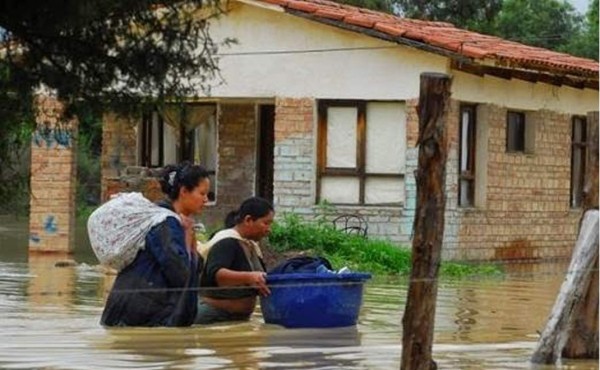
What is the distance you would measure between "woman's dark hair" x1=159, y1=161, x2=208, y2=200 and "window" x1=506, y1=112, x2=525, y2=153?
1660cm

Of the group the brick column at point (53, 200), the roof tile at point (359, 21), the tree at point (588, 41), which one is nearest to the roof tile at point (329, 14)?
the roof tile at point (359, 21)

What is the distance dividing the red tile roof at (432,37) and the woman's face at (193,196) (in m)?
12.6

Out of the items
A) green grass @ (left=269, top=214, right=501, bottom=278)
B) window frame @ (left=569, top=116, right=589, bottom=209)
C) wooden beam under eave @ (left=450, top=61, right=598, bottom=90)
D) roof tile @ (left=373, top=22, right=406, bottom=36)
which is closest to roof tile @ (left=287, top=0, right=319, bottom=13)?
A: roof tile @ (left=373, top=22, right=406, bottom=36)

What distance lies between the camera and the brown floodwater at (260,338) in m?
12.6

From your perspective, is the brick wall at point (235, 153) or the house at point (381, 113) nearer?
the house at point (381, 113)

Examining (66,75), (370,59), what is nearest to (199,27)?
(66,75)

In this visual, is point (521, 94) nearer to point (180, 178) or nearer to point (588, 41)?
point (180, 178)

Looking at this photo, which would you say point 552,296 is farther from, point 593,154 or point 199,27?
point 199,27

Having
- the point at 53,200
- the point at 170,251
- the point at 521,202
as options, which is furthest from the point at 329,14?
the point at 170,251

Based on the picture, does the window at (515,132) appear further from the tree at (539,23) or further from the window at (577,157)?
the tree at (539,23)

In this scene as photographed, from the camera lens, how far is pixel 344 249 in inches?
993

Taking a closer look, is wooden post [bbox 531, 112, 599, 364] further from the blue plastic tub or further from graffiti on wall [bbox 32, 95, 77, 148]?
graffiti on wall [bbox 32, 95, 77, 148]

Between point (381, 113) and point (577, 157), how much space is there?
21.7 feet

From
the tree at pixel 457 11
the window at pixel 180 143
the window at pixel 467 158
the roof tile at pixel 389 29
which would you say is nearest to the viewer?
the roof tile at pixel 389 29
